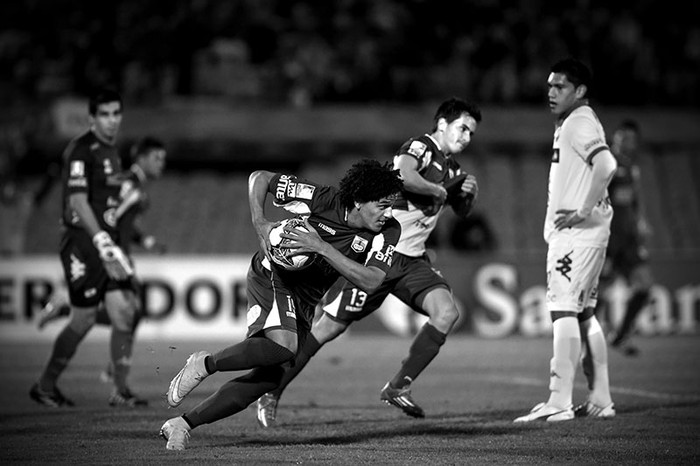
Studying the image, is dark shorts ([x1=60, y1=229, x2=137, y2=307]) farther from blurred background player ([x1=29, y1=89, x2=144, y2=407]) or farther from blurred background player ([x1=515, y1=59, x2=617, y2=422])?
blurred background player ([x1=515, y1=59, x2=617, y2=422])

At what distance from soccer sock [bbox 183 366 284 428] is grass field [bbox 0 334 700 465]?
0.21m

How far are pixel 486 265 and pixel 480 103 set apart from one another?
3.73m

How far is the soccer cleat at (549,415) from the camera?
7.69 m

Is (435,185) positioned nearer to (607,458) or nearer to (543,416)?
(543,416)

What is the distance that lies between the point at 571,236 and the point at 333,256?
2.38 meters

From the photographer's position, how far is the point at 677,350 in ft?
46.2

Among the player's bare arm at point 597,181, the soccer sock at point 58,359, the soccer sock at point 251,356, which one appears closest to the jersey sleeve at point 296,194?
the soccer sock at point 251,356

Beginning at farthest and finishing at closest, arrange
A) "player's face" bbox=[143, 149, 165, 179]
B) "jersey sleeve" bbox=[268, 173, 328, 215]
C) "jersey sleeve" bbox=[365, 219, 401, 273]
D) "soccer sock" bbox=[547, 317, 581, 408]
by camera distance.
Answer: "player's face" bbox=[143, 149, 165, 179]
"soccer sock" bbox=[547, 317, 581, 408]
"jersey sleeve" bbox=[268, 173, 328, 215]
"jersey sleeve" bbox=[365, 219, 401, 273]

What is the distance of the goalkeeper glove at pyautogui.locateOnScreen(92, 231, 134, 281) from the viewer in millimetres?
8234

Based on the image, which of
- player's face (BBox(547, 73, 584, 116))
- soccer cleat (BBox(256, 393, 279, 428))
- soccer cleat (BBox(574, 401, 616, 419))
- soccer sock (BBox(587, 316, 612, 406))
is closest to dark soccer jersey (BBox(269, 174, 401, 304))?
soccer cleat (BBox(256, 393, 279, 428))

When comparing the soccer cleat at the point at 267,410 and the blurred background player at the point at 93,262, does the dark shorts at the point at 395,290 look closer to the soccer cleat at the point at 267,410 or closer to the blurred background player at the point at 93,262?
the soccer cleat at the point at 267,410

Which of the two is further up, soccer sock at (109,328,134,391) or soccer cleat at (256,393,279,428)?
soccer sock at (109,328,134,391)

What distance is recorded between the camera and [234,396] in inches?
247

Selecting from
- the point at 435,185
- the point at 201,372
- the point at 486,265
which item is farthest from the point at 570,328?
the point at 486,265
